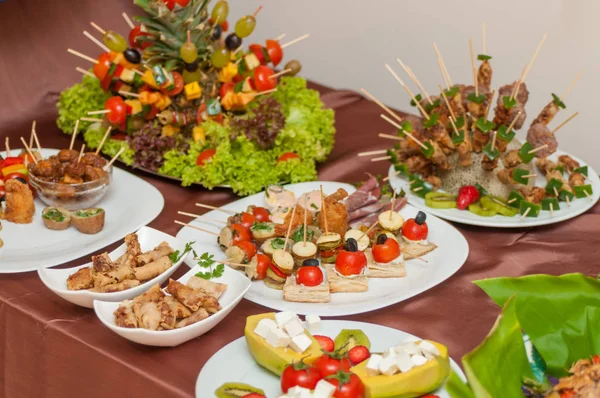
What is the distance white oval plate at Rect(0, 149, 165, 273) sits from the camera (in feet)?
6.61

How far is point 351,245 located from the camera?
1.90 meters

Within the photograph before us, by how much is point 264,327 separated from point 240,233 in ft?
1.67

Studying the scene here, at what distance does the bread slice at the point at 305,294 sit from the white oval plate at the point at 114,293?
0.87ft

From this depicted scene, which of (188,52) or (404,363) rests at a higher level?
(188,52)

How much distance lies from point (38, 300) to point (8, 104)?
137 centimetres

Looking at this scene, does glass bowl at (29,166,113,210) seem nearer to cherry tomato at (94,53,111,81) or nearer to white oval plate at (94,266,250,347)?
cherry tomato at (94,53,111,81)

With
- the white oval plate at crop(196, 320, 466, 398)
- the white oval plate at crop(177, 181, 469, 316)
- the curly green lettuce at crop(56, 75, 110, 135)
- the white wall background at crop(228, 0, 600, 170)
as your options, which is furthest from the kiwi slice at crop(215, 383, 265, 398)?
the white wall background at crop(228, 0, 600, 170)

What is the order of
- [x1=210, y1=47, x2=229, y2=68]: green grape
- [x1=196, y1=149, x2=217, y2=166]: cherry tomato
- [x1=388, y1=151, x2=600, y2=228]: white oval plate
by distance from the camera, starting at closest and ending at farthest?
[x1=388, y1=151, x2=600, y2=228]: white oval plate, [x1=196, y1=149, x2=217, y2=166]: cherry tomato, [x1=210, y1=47, x2=229, y2=68]: green grape

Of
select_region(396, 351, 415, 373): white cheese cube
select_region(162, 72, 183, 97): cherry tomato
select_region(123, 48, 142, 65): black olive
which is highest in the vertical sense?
select_region(123, 48, 142, 65): black olive

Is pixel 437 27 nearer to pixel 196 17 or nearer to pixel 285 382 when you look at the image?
pixel 196 17

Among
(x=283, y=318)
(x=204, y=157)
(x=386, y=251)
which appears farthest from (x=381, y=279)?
(x=204, y=157)

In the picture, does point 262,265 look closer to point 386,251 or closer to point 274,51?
point 386,251

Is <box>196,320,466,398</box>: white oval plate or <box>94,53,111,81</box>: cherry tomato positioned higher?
<box>94,53,111,81</box>: cherry tomato

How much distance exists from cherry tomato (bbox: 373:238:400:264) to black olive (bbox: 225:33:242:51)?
37.3 inches
